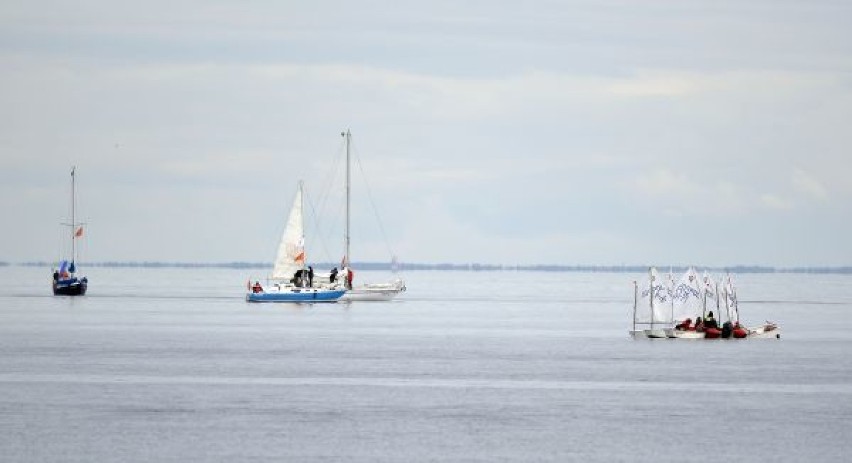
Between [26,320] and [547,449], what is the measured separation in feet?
391

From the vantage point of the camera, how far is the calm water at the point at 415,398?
6184 centimetres

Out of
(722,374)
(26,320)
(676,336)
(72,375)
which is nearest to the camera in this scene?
(72,375)

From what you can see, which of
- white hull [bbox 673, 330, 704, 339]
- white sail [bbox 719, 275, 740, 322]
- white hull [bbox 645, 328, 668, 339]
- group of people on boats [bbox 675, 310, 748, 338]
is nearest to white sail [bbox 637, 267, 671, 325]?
white hull [bbox 645, 328, 668, 339]

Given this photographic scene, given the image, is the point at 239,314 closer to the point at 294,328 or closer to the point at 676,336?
the point at 294,328

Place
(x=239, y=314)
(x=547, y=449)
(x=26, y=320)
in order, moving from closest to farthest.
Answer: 1. (x=547, y=449)
2. (x=26, y=320)
3. (x=239, y=314)

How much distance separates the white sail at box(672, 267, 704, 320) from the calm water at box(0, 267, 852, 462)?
5.27 m

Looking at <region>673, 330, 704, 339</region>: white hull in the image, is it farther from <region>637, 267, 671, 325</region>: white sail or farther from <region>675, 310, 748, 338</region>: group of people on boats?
<region>637, 267, 671, 325</region>: white sail

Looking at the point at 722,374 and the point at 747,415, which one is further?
the point at 722,374

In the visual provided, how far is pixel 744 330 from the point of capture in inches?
5512

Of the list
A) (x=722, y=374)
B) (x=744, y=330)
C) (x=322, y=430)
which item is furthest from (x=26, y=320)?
(x=322, y=430)

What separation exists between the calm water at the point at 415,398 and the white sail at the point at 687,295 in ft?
17.3

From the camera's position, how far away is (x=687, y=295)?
137 metres

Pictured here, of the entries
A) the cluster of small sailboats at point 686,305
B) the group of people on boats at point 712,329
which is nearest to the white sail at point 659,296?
the cluster of small sailboats at point 686,305

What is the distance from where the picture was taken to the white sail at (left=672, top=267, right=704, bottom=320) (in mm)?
136000
